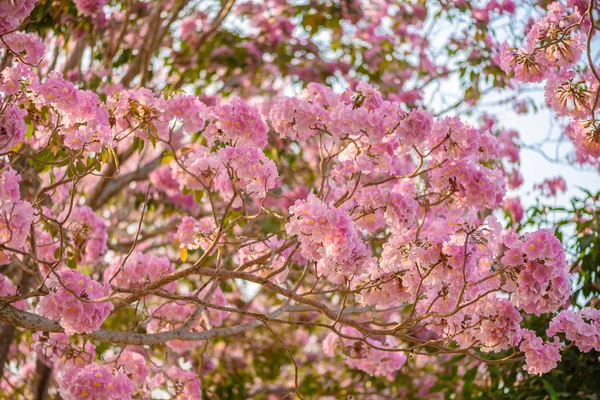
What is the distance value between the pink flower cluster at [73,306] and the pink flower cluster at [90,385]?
29 cm

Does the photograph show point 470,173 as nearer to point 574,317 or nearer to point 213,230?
point 574,317

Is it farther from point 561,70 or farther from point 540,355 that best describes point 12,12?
point 540,355

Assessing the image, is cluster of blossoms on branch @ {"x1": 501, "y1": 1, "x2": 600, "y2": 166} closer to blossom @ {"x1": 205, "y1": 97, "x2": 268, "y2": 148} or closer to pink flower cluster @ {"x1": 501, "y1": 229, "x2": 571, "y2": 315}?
pink flower cluster @ {"x1": 501, "y1": 229, "x2": 571, "y2": 315}

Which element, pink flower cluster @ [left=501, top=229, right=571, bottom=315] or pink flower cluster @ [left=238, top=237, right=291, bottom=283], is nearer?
pink flower cluster @ [left=501, top=229, right=571, bottom=315]

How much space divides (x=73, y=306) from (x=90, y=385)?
41cm

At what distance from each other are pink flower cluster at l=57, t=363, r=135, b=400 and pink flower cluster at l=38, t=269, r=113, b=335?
29cm

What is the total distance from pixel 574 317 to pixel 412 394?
10.1 ft

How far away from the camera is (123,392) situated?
2652mm

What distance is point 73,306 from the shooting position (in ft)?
7.65

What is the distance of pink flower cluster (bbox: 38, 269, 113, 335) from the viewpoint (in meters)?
2.33

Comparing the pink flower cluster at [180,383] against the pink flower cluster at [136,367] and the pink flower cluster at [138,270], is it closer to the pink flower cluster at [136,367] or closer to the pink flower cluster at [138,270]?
the pink flower cluster at [136,367]

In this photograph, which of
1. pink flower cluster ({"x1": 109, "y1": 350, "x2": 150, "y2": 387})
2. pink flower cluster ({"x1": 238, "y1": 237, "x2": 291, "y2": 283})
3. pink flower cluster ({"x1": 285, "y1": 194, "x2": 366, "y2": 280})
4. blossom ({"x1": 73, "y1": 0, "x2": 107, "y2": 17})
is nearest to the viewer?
pink flower cluster ({"x1": 285, "y1": 194, "x2": 366, "y2": 280})

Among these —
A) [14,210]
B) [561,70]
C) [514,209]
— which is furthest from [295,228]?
[514,209]

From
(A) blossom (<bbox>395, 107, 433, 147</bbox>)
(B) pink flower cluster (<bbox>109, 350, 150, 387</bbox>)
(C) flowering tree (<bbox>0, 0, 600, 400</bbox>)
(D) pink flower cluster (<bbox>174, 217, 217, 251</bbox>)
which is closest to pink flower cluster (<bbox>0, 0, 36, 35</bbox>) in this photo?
(C) flowering tree (<bbox>0, 0, 600, 400</bbox>)
